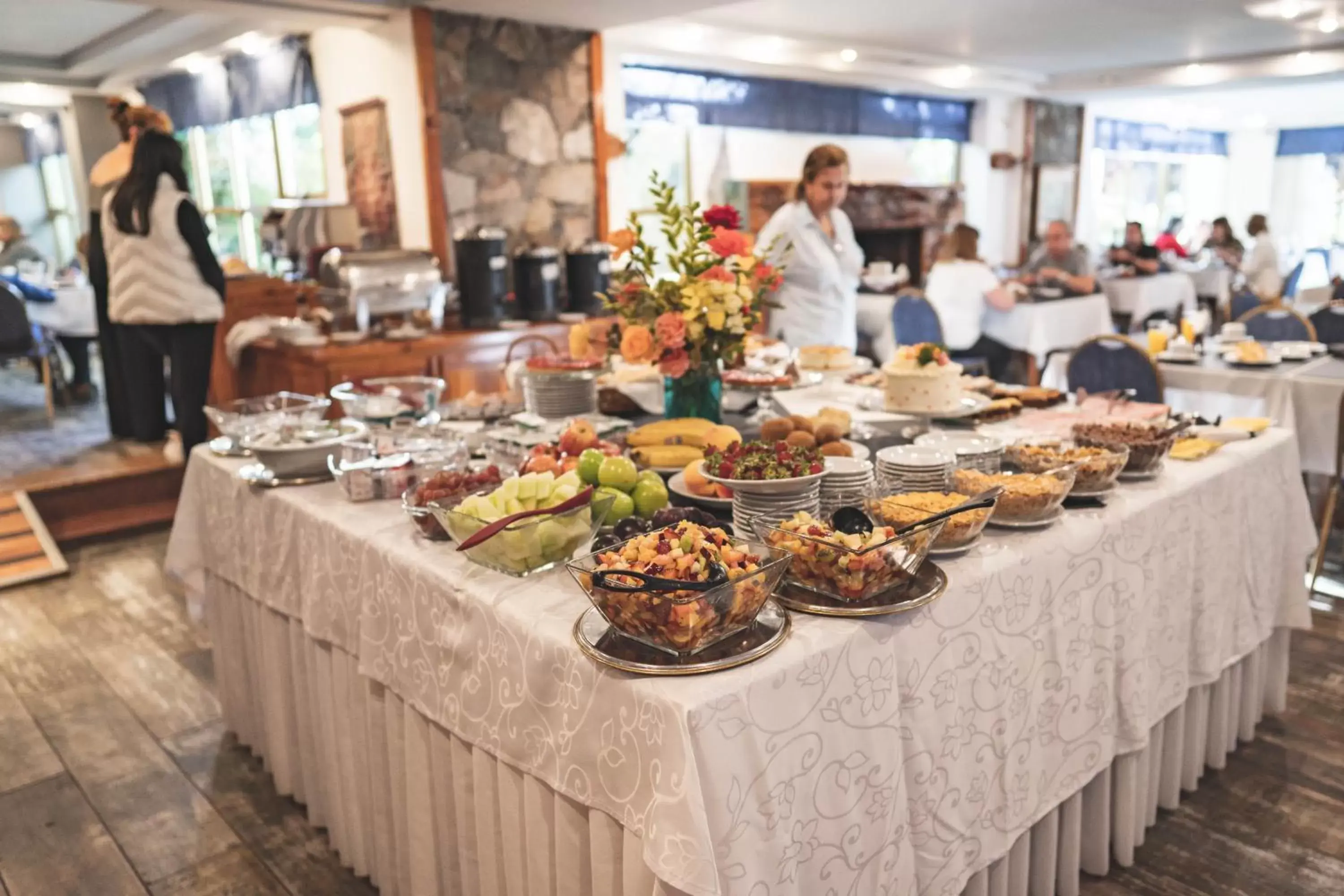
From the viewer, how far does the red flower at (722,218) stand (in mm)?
1953

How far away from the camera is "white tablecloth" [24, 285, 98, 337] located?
6.34 m

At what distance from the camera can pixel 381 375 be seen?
14.3ft

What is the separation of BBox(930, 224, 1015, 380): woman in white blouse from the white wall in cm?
271

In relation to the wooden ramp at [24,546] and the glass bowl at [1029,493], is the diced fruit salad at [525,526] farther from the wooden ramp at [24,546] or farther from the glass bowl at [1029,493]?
the wooden ramp at [24,546]

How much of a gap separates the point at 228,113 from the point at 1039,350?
18.4ft

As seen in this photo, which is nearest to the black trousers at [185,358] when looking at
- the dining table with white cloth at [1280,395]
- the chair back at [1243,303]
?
the dining table with white cloth at [1280,395]

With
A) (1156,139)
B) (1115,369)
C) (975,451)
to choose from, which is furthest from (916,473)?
(1156,139)

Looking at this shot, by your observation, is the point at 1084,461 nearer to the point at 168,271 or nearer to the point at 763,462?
the point at 763,462

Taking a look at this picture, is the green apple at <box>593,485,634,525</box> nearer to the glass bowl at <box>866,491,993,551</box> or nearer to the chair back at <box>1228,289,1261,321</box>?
the glass bowl at <box>866,491,993,551</box>

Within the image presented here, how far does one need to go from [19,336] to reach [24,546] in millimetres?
2770

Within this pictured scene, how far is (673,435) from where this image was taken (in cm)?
192

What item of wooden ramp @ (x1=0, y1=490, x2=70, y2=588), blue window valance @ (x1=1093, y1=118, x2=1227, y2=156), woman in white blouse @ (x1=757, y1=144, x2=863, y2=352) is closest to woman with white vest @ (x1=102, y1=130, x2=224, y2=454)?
wooden ramp @ (x1=0, y1=490, x2=70, y2=588)

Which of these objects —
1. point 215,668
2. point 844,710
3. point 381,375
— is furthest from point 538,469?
point 381,375

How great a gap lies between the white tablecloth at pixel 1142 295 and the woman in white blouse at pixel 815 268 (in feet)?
12.5
